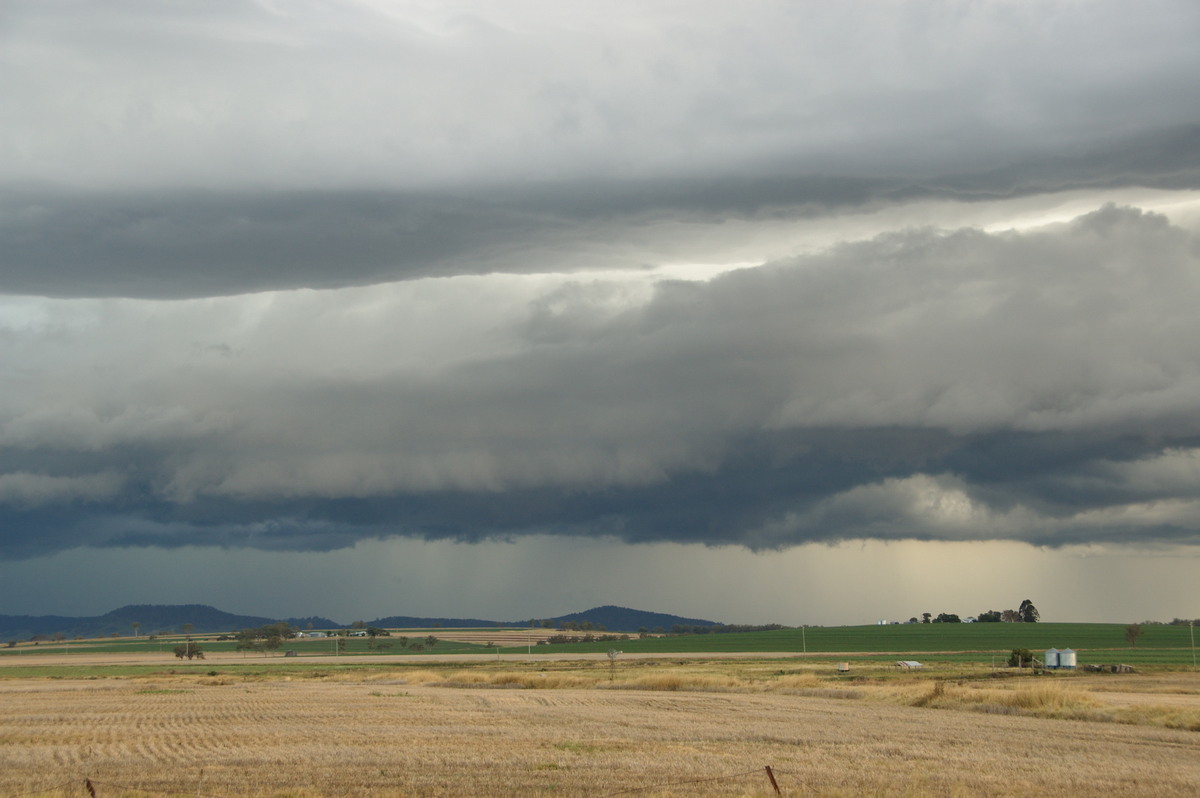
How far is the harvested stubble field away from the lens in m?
33.7

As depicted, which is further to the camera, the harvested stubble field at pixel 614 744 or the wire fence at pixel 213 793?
the harvested stubble field at pixel 614 744

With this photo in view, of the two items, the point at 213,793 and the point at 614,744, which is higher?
the point at 213,793

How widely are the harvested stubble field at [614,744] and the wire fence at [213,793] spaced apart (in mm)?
144

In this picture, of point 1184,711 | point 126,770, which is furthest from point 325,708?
point 1184,711

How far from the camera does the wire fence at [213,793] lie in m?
31.5

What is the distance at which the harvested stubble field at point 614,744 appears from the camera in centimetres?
3366

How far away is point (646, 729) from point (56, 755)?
2554cm

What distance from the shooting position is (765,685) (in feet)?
307

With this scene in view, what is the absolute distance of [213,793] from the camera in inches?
1262

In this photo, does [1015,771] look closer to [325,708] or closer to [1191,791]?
[1191,791]

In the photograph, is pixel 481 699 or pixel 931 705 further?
pixel 481 699

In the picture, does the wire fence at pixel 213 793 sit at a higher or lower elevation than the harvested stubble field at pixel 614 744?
higher

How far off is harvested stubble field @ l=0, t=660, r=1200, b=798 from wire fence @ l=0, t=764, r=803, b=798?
0.14 meters

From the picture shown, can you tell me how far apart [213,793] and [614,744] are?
18.4m
